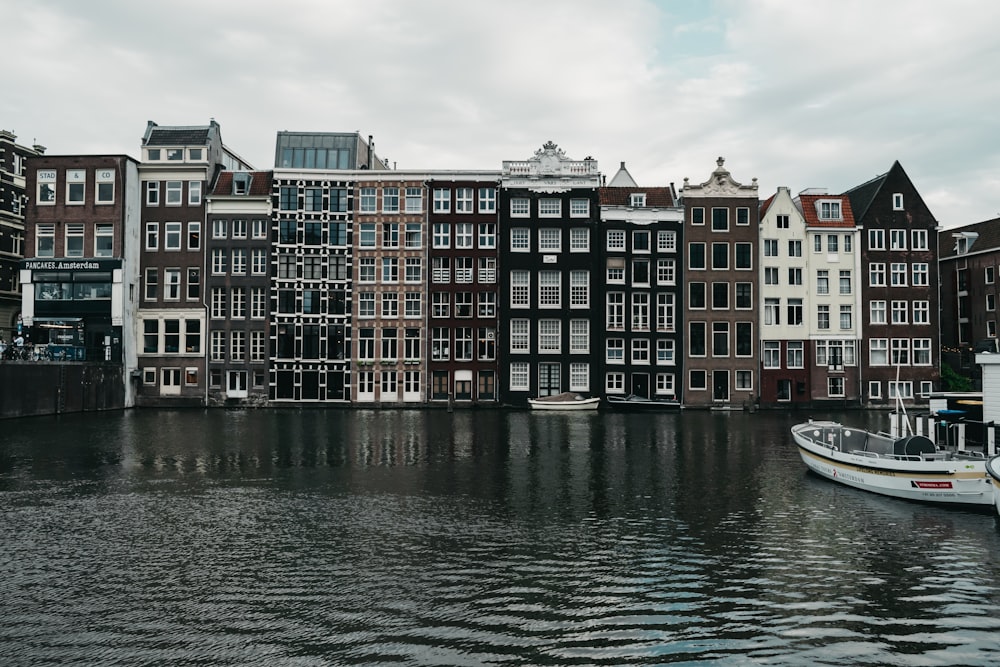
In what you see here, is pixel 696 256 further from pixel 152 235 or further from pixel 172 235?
pixel 152 235

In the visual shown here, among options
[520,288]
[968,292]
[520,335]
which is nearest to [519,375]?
[520,335]

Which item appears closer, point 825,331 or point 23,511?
point 23,511

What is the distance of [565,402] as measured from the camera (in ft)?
251

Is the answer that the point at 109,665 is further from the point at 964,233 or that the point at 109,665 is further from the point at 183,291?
the point at 964,233

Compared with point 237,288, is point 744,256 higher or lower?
higher

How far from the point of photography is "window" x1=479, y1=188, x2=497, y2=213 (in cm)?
8288

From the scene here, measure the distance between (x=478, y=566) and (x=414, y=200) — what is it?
6732cm

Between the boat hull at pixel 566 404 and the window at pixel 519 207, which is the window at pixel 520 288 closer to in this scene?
the window at pixel 519 207

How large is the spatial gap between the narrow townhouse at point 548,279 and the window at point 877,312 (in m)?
30.2

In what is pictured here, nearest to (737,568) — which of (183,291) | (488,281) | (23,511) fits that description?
(23,511)

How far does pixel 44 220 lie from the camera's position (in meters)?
80.1

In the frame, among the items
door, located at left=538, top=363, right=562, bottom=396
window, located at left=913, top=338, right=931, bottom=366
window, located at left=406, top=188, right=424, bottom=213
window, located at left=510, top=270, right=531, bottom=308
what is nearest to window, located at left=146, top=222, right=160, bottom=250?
window, located at left=406, top=188, right=424, bottom=213

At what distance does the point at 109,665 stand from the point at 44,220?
263ft

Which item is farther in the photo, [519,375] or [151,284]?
[151,284]
